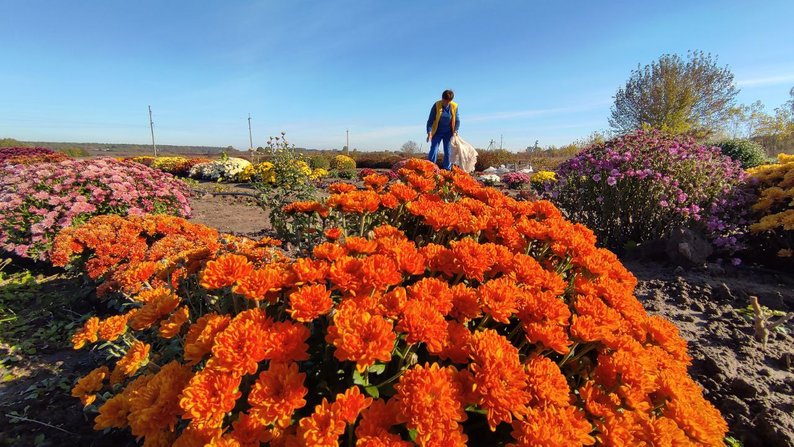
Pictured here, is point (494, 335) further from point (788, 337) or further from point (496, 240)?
point (788, 337)

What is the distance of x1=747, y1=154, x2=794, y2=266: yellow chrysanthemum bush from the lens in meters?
3.81

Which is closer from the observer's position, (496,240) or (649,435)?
(649,435)

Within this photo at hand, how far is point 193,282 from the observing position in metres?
2.05

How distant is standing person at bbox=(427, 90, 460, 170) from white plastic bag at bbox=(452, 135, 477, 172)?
0.45 feet

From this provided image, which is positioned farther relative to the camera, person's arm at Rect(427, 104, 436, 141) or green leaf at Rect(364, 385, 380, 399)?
person's arm at Rect(427, 104, 436, 141)

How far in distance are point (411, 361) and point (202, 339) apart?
62cm

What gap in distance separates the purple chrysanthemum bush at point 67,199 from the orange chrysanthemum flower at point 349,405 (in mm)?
5280

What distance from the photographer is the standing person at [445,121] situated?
23.8ft

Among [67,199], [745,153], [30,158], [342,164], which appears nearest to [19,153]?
[30,158]

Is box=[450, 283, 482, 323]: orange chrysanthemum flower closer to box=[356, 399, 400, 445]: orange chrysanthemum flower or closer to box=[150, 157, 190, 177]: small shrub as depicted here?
box=[356, 399, 400, 445]: orange chrysanthemum flower

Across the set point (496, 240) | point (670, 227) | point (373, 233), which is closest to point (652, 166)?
point (670, 227)

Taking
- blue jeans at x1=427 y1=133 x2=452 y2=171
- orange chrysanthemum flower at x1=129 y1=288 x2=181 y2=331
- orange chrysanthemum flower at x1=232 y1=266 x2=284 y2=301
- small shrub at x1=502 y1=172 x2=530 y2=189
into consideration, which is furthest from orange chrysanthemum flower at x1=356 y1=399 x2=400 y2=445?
small shrub at x1=502 y1=172 x2=530 y2=189

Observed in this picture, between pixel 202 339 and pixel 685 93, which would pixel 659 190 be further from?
pixel 685 93

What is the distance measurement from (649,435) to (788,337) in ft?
9.68
